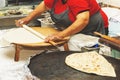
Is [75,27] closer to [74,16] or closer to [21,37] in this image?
[74,16]

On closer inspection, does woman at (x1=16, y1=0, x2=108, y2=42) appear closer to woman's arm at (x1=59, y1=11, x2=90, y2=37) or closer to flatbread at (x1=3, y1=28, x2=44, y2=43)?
woman's arm at (x1=59, y1=11, x2=90, y2=37)

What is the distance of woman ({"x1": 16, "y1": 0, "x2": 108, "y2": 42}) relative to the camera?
175 cm

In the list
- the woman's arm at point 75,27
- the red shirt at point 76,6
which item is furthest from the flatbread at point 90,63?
the red shirt at point 76,6

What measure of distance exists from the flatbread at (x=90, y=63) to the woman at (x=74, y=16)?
0.33 meters

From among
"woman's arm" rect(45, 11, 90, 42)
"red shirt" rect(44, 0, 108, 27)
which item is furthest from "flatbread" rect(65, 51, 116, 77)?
"red shirt" rect(44, 0, 108, 27)

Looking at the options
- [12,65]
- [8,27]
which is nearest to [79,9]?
[12,65]

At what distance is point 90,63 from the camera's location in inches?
54.1

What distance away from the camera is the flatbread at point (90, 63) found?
1.25m

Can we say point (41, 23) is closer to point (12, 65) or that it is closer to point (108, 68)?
point (12, 65)

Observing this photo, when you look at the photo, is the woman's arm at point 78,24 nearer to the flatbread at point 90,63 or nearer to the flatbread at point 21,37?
the flatbread at point 21,37

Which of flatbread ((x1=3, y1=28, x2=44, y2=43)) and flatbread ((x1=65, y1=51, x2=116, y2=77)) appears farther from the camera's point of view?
flatbread ((x1=3, y1=28, x2=44, y2=43))

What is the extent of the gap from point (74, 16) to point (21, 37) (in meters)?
0.49

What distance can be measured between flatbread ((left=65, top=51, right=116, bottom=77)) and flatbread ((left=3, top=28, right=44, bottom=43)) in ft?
1.54

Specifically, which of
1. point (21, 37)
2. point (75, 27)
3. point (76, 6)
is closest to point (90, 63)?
point (75, 27)
